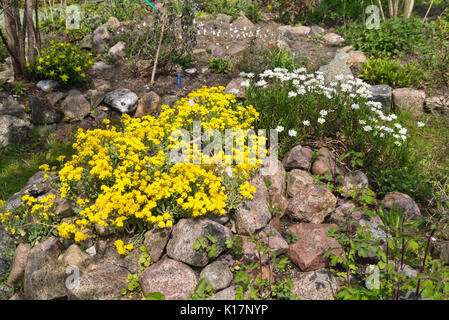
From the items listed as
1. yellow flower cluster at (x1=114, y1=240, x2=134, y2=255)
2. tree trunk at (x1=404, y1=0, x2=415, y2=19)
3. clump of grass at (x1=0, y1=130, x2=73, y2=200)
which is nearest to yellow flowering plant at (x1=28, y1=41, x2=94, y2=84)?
clump of grass at (x1=0, y1=130, x2=73, y2=200)

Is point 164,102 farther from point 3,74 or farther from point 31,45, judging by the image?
point 3,74

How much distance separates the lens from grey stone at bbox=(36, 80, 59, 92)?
20.9ft

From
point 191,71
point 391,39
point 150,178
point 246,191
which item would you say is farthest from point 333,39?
point 150,178

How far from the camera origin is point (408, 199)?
4.21 metres

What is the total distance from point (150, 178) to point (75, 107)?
2946 millimetres

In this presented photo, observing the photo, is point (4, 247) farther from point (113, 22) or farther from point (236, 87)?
point (113, 22)

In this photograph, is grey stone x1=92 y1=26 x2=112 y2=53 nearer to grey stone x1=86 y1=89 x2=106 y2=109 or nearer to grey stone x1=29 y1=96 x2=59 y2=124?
grey stone x1=86 y1=89 x2=106 y2=109

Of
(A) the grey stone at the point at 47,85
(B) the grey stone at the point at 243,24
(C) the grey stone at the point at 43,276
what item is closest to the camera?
(C) the grey stone at the point at 43,276

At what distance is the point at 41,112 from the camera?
19.1 ft

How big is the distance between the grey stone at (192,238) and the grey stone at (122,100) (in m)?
2.97

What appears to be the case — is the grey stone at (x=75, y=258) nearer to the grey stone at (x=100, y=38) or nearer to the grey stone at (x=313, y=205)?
the grey stone at (x=313, y=205)

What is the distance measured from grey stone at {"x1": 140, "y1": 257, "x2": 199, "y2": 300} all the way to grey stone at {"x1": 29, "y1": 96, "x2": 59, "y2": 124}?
11.9 ft

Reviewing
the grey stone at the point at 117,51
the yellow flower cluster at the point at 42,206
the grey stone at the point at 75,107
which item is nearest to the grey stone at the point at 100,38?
the grey stone at the point at 117,51

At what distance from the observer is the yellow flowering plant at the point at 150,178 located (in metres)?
3.48
